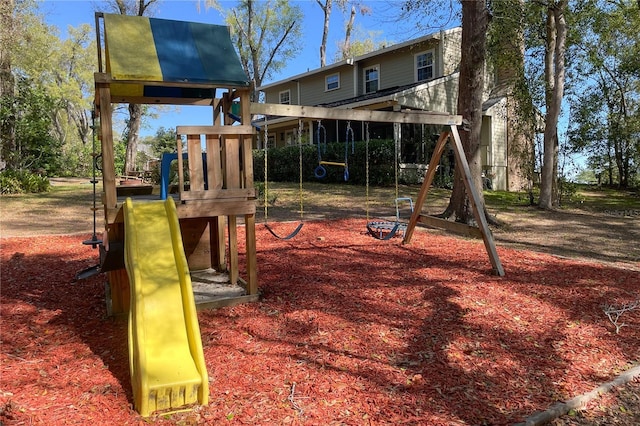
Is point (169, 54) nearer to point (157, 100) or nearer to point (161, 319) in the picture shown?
point (157, 100)

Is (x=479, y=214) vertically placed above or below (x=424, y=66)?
below

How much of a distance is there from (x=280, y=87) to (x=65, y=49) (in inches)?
1235

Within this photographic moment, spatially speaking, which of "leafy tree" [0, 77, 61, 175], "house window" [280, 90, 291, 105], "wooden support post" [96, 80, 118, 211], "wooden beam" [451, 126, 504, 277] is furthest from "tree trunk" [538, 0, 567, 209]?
"leafy tree" [0, 77, 61, 175]

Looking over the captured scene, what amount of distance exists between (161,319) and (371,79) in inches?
876

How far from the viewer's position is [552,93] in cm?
1388

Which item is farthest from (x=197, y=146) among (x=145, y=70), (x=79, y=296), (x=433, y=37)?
(x=433, y=37)

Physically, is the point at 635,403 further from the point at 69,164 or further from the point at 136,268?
the point at 69,164

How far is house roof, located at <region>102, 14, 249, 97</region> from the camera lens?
4.69 metres

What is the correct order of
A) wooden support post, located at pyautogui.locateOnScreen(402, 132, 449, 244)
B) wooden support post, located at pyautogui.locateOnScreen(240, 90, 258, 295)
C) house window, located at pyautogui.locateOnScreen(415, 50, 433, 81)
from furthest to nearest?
house window, located at pyautogui.locateOnScreen(415, 50, 433, 81)
wooden support post, located at pyautogui.locateOnScreen(402, 132, 449, 244)
wooden support post, located at pyautogui.locateOnScreen(240, 90, 258, 295)

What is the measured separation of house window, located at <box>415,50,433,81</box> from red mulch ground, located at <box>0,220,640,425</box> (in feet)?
54.8

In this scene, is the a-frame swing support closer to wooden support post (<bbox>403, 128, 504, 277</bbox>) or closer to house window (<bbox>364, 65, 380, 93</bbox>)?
wooden support post (<bbox>403, 128, 504, 277</bbox>)

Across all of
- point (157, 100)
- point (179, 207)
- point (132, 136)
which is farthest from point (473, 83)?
point (132, 136)

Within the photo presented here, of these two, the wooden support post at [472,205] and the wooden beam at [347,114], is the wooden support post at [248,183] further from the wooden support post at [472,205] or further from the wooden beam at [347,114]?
the wooden support post at [472,205]

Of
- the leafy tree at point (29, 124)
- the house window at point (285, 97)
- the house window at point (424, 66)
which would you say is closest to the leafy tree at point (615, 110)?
the house window at point (424, 66)
